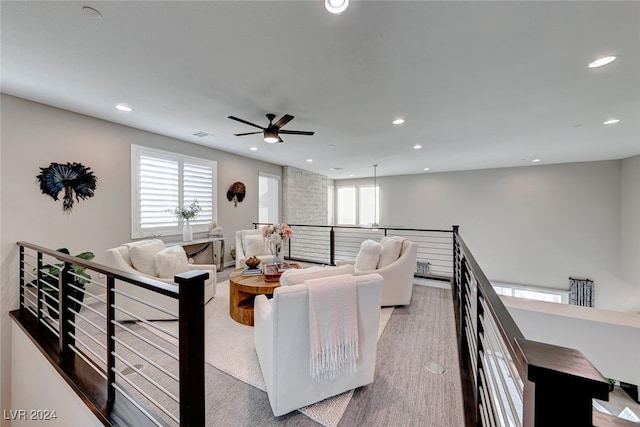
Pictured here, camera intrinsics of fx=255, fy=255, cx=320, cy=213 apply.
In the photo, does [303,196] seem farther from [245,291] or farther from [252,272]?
[245,291]

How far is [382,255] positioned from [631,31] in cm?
282

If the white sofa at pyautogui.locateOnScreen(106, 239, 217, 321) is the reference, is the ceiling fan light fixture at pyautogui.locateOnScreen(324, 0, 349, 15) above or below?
above

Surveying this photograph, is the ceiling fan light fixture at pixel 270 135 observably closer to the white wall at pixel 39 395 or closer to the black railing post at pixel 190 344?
the black railing post at pixel 190 344

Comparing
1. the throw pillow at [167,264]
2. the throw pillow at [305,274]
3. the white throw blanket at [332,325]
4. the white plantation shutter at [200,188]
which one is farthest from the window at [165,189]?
the white throw blanket at [332,325]

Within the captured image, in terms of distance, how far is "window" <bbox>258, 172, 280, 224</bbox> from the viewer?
6.79 metres

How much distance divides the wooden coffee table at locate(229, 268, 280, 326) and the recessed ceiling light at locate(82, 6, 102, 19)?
2486 mm

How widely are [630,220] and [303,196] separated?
780 cm

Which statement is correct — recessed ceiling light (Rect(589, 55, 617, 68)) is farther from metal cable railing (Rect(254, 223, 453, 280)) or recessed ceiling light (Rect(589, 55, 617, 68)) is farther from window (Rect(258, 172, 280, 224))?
window (Rect(258, 172, 280, 224))

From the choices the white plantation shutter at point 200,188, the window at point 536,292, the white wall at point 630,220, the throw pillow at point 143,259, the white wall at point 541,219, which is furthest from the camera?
the window at point 536,292

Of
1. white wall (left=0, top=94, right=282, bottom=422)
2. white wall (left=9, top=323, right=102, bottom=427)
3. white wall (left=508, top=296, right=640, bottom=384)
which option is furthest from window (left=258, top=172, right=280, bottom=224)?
white wall (left=508, top=296, right=640, bottom=384)

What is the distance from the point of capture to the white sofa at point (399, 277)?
3303mm

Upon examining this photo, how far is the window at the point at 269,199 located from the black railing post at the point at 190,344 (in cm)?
555

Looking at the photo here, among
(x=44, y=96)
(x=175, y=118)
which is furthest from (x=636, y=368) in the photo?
(x=44, y=96)

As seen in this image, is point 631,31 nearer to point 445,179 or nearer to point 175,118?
point 175,118
